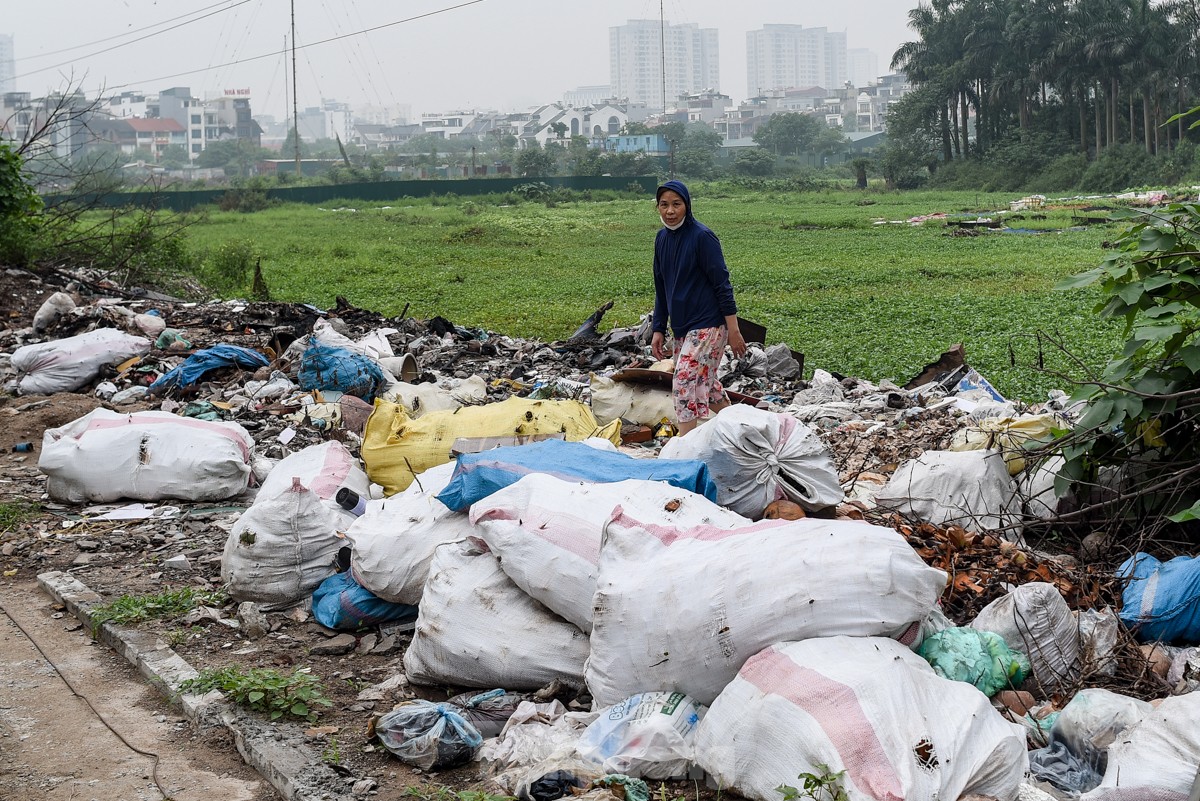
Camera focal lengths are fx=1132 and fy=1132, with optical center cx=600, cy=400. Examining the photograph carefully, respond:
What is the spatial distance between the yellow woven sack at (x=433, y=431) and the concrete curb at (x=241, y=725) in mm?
1280

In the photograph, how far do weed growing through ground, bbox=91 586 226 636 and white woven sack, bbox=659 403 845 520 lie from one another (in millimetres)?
1885

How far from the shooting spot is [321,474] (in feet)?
14.9

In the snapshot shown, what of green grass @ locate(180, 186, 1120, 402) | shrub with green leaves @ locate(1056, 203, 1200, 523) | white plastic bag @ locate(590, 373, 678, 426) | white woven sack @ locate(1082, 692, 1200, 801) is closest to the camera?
white woven sack @ locate(1082, 692, 1200, 801)

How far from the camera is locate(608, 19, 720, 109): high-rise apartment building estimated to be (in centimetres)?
16612

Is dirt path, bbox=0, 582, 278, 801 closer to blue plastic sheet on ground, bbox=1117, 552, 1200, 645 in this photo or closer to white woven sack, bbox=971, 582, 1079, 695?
white woven sack, bbox=971, 582, 1079, 695

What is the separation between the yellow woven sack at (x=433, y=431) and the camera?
4.95m

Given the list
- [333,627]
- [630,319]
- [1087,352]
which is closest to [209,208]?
[630,319]

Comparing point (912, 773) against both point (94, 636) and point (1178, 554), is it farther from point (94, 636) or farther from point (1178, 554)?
point (94, 636)

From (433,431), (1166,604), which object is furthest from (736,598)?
(433,431)

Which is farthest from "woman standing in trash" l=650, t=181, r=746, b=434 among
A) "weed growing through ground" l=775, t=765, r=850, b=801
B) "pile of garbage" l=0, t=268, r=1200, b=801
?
"weed growing through ground" l=775, t=765, r=850, b=801

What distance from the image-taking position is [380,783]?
9.21ft

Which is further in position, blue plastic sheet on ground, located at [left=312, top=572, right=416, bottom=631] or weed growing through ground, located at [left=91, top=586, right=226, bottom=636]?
weed growing through ground, located at [left=91, top=586, right=226, bottom=636]

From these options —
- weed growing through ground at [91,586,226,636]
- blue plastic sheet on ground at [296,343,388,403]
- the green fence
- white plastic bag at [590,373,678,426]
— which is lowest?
weed growing through ground at [91,586,226,636]

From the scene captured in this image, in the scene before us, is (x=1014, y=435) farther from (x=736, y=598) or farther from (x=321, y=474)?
(x=321, y=474)
